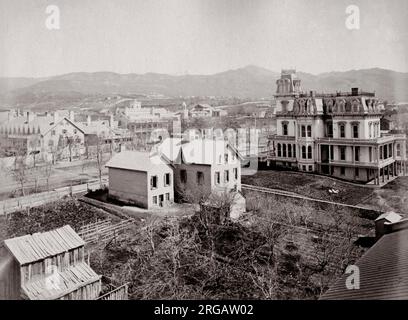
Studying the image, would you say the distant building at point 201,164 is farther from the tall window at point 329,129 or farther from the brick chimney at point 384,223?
the brick chimney at point 384,223

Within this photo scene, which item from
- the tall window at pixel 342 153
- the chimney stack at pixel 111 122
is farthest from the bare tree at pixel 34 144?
the tall window at pixel 342 153

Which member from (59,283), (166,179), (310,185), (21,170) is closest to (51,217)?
(21,170)

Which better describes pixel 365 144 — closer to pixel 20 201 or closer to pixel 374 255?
Result: pixel 374 255

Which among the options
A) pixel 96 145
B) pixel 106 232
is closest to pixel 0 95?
pixel 106 232

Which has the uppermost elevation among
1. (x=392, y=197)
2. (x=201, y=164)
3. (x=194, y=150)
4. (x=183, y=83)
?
(x=183, y=83)

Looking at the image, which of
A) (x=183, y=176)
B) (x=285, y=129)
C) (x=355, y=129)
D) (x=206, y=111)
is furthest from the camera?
(x=206, y=111)

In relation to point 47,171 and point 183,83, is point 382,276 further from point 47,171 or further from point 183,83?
point 47,171
